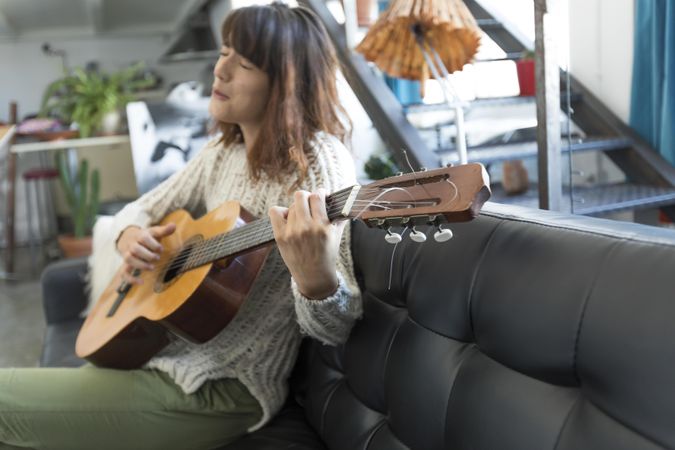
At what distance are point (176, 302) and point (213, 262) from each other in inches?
4.3

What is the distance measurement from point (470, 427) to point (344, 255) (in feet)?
1.65

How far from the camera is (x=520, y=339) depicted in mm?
805

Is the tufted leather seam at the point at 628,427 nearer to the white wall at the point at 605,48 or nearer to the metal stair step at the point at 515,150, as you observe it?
the metal stair step at the point at 515,150

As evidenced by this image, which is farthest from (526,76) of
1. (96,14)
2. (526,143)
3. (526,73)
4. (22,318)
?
(96,14)

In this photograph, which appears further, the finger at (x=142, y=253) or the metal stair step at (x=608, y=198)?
the metal stair step at (x=608, y=198)

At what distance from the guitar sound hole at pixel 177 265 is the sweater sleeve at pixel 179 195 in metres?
0.30

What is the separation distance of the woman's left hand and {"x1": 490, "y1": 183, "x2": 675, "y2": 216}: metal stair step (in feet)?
3.07

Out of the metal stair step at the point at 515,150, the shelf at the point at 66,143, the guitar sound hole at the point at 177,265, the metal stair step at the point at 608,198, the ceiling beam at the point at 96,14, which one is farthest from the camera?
the ceiling beam at the point at 96,14

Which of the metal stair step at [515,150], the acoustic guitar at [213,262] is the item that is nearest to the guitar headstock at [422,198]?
the acoustic guitar at [213,262]

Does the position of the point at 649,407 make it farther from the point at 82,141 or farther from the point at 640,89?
the point at 82,141

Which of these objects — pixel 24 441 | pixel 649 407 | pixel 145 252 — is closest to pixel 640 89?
pixel 145 252

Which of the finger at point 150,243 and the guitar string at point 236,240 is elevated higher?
the guitar string at point 236,240

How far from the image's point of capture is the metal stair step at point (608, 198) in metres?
1.90

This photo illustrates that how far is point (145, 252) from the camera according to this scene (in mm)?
1485
